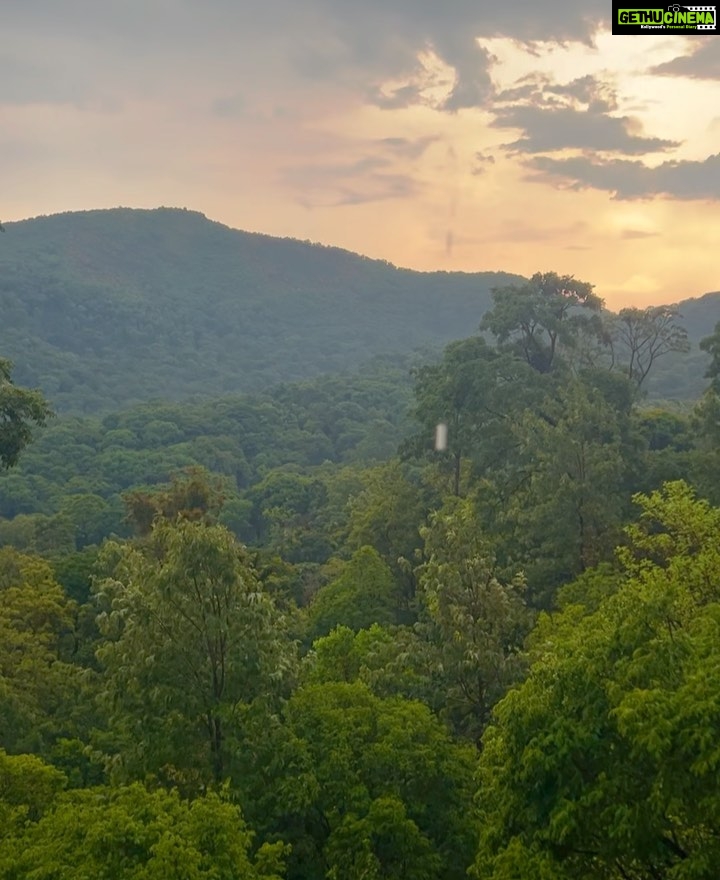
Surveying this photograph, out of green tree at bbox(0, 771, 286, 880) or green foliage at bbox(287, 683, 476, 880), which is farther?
green foliage at bbox(287, 683, 476, 880)

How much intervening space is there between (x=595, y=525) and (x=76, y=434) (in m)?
86.0

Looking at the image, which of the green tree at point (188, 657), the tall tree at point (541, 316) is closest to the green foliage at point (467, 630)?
the green tree at point (188, 657)

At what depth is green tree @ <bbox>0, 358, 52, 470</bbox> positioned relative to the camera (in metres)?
24.2

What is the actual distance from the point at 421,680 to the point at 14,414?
43.0 feet

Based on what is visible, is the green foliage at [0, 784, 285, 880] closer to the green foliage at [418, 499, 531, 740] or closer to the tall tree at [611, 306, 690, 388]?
the green foliage at [418, 499, 531, 740]

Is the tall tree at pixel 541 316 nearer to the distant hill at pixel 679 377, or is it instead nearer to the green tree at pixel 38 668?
the green tree at pixel 38 668

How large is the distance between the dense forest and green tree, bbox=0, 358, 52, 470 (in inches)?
3.3

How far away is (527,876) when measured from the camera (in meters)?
11.3

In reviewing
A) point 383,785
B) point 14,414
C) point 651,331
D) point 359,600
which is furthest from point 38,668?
point 651,331

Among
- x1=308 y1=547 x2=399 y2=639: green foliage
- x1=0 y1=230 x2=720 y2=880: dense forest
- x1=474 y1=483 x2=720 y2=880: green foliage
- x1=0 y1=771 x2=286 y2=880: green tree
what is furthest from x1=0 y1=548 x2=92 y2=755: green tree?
x1=474 y1=483 x2=720 y2=880: green foliage

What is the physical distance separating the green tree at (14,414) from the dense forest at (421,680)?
84 millimetres

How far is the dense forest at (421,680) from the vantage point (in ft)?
38.7

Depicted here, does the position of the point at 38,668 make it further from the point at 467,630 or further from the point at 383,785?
the point at 467,630

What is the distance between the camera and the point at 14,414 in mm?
24312
